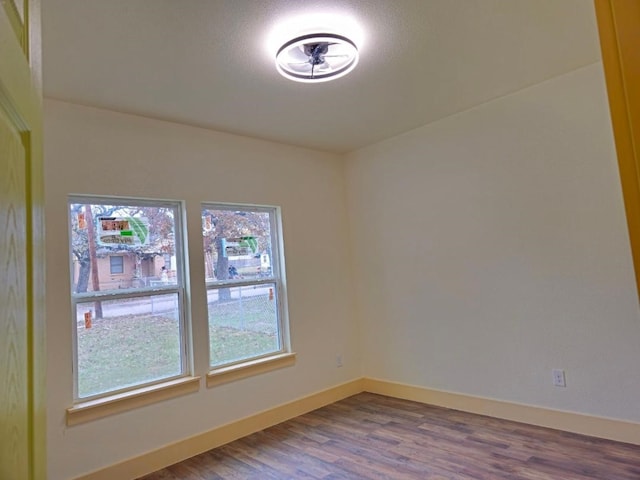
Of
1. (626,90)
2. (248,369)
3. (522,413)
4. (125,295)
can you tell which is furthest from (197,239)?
(626,90)

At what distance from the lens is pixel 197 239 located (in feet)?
10.5

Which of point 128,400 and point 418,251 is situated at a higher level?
point 418,251

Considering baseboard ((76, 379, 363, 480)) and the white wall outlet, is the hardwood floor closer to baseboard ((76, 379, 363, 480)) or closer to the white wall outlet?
baseboard ((76, 379, 363, 480))

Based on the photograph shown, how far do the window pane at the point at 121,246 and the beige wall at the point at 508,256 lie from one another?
2025 millimetres

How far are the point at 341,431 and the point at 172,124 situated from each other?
2784 millimetres

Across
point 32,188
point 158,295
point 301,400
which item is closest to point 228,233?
→ point 158,295

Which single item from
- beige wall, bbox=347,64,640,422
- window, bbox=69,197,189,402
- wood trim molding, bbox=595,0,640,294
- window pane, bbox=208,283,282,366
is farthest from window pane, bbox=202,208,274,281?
wood trim molding, bbox=595,0,640,294

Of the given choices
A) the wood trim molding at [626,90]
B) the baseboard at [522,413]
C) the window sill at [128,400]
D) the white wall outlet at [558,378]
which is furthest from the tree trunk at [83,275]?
the white wall outlet at [558,378]

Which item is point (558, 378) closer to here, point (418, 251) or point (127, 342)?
point (418, 251)

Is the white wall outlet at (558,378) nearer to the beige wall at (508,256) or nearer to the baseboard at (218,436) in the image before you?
the beige wall at (508,256)

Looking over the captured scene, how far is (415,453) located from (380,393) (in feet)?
4.22

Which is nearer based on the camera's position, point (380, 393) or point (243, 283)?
point (243, 283)

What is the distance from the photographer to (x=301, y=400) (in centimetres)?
366

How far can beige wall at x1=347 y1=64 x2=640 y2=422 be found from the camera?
270cm
